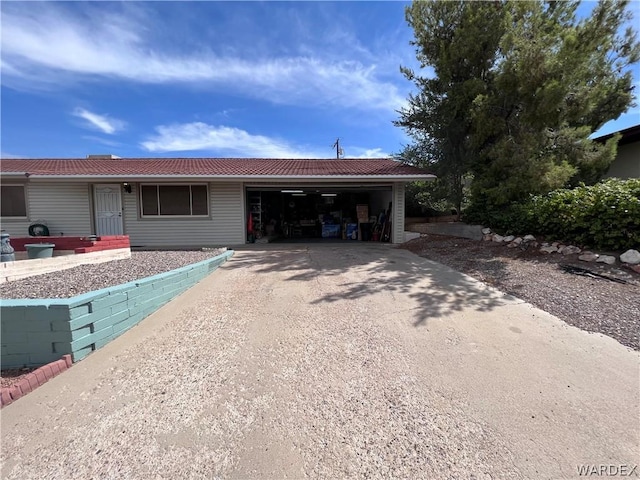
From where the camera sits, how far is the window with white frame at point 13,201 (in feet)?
33.7

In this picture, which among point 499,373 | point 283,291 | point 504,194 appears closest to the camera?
point 499,373

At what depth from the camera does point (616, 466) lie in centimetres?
→ 176

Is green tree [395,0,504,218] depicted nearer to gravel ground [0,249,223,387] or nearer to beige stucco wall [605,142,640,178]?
beige stucco wall [605,142,640,178]

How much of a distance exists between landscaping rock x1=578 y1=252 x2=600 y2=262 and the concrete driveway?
272 cm

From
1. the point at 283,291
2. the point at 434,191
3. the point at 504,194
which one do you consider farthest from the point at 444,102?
the point at 283,291

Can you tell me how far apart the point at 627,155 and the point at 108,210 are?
17.8 meters

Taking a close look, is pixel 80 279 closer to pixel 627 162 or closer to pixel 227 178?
pixel 227 178

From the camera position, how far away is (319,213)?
16.6m

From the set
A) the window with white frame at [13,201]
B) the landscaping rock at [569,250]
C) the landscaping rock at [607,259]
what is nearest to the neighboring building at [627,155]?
the landscaping rock at [569,250]

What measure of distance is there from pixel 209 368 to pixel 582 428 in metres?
2.76

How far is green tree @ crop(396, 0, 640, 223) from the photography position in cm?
802

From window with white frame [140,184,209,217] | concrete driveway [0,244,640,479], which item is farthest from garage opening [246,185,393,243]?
concrete driveway [0,244,640,479]

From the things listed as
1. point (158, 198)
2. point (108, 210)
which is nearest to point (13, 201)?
point (108, 210)

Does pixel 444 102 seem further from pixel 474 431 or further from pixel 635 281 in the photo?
pixel 474 431
